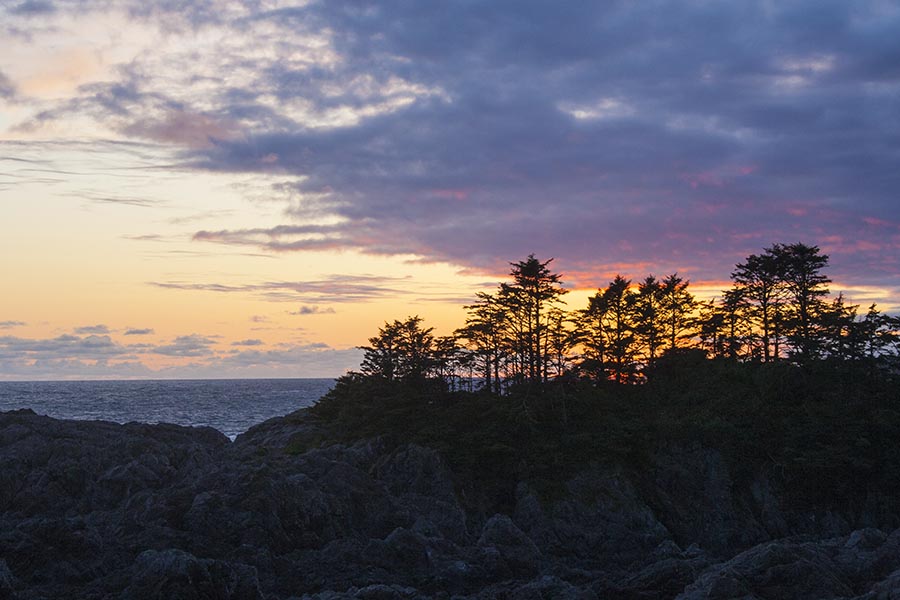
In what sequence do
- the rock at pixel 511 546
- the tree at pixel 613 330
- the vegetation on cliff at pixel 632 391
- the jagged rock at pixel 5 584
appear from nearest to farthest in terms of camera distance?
the jagged rock at pixel 5 584 → the rock at pixel 511 546 → the vegetation on cliff at pixel 632 391 → the tree at pixel 613 330

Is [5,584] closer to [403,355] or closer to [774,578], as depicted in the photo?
[774,578]

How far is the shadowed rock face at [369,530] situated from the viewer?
20.9m

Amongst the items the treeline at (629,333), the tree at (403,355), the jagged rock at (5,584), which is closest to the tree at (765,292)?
the treeline at (629,333)

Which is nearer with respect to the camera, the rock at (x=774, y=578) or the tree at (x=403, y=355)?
the rock at (x=774, y=578)

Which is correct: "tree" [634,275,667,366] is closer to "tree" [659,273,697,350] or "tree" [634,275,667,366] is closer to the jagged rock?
"tree" [659,273,697,350]

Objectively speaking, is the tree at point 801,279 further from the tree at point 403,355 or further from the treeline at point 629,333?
the tree at point 403,355

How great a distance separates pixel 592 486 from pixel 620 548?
432cm

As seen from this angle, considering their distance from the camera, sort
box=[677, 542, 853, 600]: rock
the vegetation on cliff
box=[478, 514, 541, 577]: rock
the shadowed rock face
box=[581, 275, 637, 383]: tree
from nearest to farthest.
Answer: box=[677, 542, 853, 600]: rock → the shadowed rock face → box=[478, 514, 541, 577]: rock → the vegetation on cliff → box=[581, 275, 637, 383]: tree

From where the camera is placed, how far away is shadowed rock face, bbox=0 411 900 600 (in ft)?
68.7

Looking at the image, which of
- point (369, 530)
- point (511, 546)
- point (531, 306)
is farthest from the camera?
point (531, 306)

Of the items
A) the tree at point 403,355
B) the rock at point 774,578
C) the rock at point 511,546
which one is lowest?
the rock at point 511,546

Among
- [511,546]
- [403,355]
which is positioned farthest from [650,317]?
[511,546]

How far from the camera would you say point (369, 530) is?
32.2 meters

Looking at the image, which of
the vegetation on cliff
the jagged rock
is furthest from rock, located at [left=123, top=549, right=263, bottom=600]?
the vegetation on cliff
